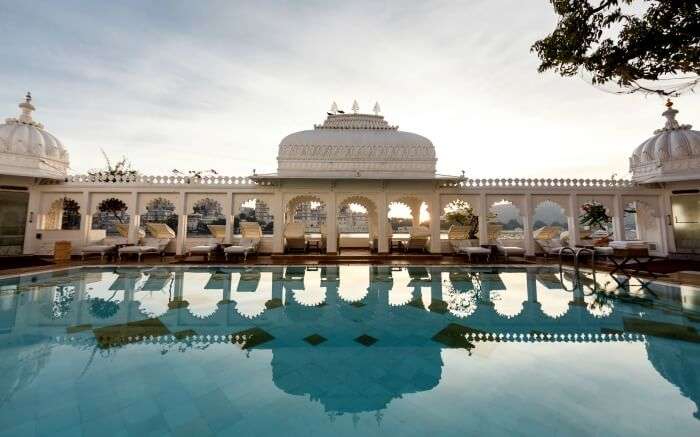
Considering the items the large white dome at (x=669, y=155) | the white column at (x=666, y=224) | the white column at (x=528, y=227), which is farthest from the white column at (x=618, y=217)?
the white column at (x=528, y=227)

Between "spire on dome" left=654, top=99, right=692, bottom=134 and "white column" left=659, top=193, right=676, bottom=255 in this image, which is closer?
"white column" left=659, top=193, right=676, bottom=255

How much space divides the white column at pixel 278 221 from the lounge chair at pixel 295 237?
293mm

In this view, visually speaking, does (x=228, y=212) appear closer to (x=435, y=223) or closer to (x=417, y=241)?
(x=417, y=241)

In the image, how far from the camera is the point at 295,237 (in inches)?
556

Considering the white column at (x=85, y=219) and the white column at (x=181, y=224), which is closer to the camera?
the white column at (x=85, y=219)

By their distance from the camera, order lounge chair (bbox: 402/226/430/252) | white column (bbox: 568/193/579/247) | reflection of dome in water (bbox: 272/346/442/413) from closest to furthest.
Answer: reflection of dome in water (bbox: 272/346/442/413) < white column (bbox: 568/193/579/247) < lounge chair (bbox: 402/226/430/252)

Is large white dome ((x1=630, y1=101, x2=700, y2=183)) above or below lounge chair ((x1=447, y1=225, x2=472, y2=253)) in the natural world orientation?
above

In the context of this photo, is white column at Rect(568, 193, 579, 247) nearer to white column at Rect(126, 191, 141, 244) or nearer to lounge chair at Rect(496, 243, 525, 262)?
lounge chair at Rect(496, 243, 525, 262)

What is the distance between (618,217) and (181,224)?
2114cm

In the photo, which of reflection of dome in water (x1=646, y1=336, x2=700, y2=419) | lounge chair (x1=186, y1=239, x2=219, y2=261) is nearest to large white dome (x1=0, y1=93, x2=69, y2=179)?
lounge chair (x1=186, y1=239, x2=219, y2=261)

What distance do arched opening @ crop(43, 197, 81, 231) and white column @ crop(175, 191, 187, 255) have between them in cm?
484

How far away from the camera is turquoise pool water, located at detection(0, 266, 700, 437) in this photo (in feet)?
8.16

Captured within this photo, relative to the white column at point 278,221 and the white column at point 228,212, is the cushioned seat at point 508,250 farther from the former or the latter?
the white column at point 228,212

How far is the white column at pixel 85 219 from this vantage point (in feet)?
44.1
